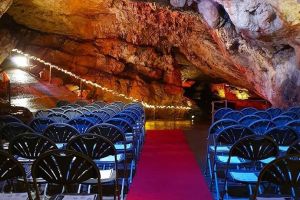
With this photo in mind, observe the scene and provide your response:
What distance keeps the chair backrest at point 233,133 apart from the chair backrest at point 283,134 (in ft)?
0.90

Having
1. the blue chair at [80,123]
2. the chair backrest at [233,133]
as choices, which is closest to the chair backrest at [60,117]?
the blue chair at [80,123]

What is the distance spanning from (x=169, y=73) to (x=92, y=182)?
1728 cm

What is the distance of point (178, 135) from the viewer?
1049cm

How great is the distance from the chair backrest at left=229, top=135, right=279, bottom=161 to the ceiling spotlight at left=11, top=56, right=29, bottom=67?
64.8ft

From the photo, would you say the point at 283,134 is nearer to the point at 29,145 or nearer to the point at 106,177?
the point at 106,177

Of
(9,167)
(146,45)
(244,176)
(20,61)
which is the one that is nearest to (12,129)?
(9,167)

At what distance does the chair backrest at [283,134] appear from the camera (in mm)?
4922

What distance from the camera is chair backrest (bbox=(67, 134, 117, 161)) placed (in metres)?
4.22

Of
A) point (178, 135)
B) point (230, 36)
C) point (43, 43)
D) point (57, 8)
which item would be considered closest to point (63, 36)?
point (43, 43)

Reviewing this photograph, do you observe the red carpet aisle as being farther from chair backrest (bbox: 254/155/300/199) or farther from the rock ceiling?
the rock ceiling

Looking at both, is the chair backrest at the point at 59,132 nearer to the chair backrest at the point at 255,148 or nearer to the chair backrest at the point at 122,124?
the chair backrest at the point at 122,124

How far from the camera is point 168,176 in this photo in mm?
6086

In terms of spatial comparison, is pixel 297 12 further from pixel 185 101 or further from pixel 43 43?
pixel 43 43

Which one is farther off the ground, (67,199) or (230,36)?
(230,36)
